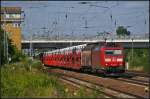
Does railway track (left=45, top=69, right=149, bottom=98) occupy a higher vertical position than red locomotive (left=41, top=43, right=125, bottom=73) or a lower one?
lower

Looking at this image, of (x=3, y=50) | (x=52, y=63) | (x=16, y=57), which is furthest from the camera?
(x=16, y=57)

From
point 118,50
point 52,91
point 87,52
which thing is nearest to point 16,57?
point 87,52

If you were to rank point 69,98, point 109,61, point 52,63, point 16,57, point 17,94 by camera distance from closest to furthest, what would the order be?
1. point 69,98
2. point 17,94
3. point 109,61
4. point 52,63
5. point 16,57

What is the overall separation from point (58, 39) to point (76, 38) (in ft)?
13.4

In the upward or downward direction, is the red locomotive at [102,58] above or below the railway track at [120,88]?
above

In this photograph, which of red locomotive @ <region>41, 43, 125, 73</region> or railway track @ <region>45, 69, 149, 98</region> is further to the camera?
red locomotive @ <region>41, 43, 125, 73</region>

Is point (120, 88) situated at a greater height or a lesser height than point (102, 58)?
lesser

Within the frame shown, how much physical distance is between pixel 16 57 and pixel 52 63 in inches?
450

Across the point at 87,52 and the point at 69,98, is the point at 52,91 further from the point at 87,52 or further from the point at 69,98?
the point at 87,52

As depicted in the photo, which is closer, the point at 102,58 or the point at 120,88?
the point at 120,88

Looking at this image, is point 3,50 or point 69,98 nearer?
point 69,98

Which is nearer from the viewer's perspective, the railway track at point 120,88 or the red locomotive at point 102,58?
the railway track at point 120,88

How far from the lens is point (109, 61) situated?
1539 inches

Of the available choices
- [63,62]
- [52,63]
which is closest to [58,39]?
[52,63]
